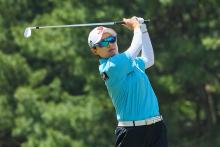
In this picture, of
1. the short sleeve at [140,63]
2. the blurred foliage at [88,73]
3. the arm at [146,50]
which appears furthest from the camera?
the blurred foliage at [88,73]

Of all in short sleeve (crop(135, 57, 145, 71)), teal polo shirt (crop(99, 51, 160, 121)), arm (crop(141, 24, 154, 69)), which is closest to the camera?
teal polo shirt (crop(99, 51, 160, 121))

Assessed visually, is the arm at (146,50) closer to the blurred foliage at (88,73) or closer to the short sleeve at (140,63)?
the short sleeve at (140,63)

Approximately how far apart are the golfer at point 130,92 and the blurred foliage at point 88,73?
829 cm

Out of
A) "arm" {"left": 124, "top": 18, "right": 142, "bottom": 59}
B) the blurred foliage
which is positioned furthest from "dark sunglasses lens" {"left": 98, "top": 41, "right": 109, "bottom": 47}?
the blurred foliage

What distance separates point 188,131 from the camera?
1592 centimetres

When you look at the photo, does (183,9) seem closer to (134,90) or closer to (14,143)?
(14,143)

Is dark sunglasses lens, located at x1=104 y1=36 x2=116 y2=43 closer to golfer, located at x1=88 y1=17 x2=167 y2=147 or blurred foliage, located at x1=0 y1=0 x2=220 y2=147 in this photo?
golfer, located at x1=88 y1=17 x2=167 y2=147

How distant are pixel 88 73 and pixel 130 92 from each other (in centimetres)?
923

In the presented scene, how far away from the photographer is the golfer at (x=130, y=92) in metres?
4.90

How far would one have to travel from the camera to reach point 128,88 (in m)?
4.91

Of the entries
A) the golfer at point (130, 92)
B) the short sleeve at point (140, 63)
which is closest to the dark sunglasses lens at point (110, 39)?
the golfer at point (130, 92)

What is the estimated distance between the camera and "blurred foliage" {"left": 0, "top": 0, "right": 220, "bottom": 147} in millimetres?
13695

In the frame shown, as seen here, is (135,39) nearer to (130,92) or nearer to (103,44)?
(103,44)

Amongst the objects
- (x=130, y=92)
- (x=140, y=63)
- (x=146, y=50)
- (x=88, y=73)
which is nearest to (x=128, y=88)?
(x=130, y=92)
